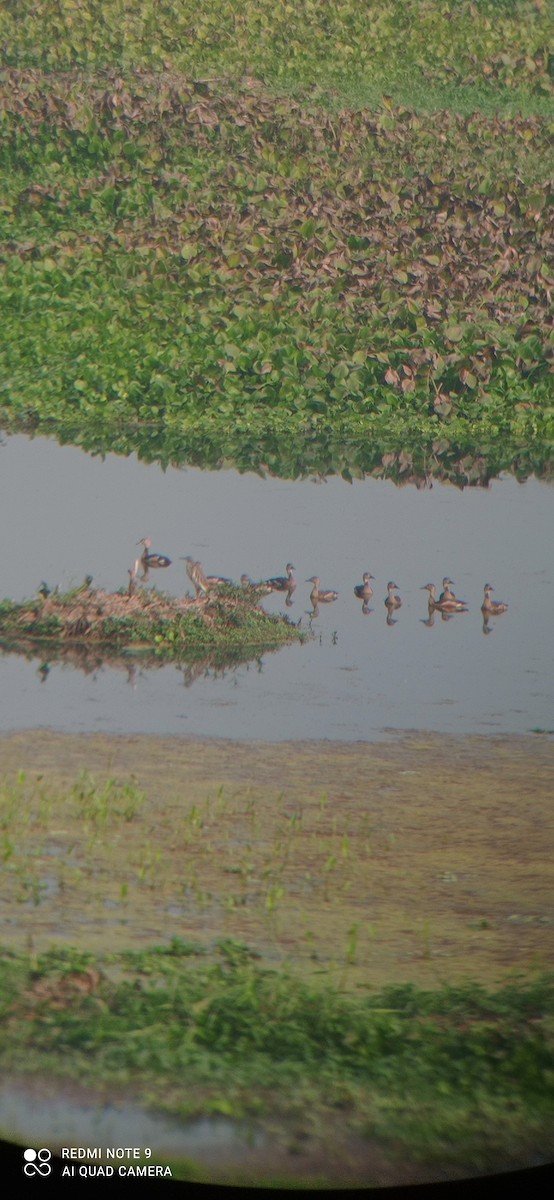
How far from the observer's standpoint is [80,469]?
235cm

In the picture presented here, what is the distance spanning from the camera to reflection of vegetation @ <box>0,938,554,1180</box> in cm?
164

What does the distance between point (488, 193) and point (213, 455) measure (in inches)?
37.3

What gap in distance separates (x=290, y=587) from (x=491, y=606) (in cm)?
33

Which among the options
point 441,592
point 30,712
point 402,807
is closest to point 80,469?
point 30,712

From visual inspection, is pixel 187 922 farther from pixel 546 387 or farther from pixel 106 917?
pixel 546 387

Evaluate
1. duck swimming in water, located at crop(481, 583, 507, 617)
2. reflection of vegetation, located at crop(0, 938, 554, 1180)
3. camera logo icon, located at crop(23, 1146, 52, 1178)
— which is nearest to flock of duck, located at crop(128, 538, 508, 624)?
duck swimming in water, located at crop(481, 583, 507, 617)

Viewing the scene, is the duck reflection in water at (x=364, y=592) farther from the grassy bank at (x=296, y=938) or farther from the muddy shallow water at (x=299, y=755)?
the grassy bank at (x=296, y=938)

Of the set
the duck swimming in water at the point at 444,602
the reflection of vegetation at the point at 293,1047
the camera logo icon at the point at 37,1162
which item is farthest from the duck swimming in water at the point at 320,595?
the camera logo icon at the point at 37,1162

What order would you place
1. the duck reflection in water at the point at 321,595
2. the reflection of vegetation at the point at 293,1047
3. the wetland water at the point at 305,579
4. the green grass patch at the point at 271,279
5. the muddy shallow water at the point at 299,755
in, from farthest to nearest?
the green grass patch at the point at 271,279 < the duck reflection in water at the point at 321,595 < the wetland water at the point at 305,579 < the muddy shallow water at the point at 299,755 < the reflection of vegetation at the point at 293,1047

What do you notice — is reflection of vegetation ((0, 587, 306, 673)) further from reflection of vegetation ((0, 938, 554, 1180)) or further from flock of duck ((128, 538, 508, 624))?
reflection of vegetation ((0, 938, 554, 1180))

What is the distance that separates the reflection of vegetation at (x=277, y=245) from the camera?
2.59 meters

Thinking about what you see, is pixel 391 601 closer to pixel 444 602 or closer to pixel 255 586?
pixel 444 602

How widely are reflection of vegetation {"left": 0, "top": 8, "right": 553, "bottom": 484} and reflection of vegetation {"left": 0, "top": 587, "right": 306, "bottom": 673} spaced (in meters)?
0.35

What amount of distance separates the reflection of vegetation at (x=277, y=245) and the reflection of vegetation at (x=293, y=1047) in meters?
1.00
